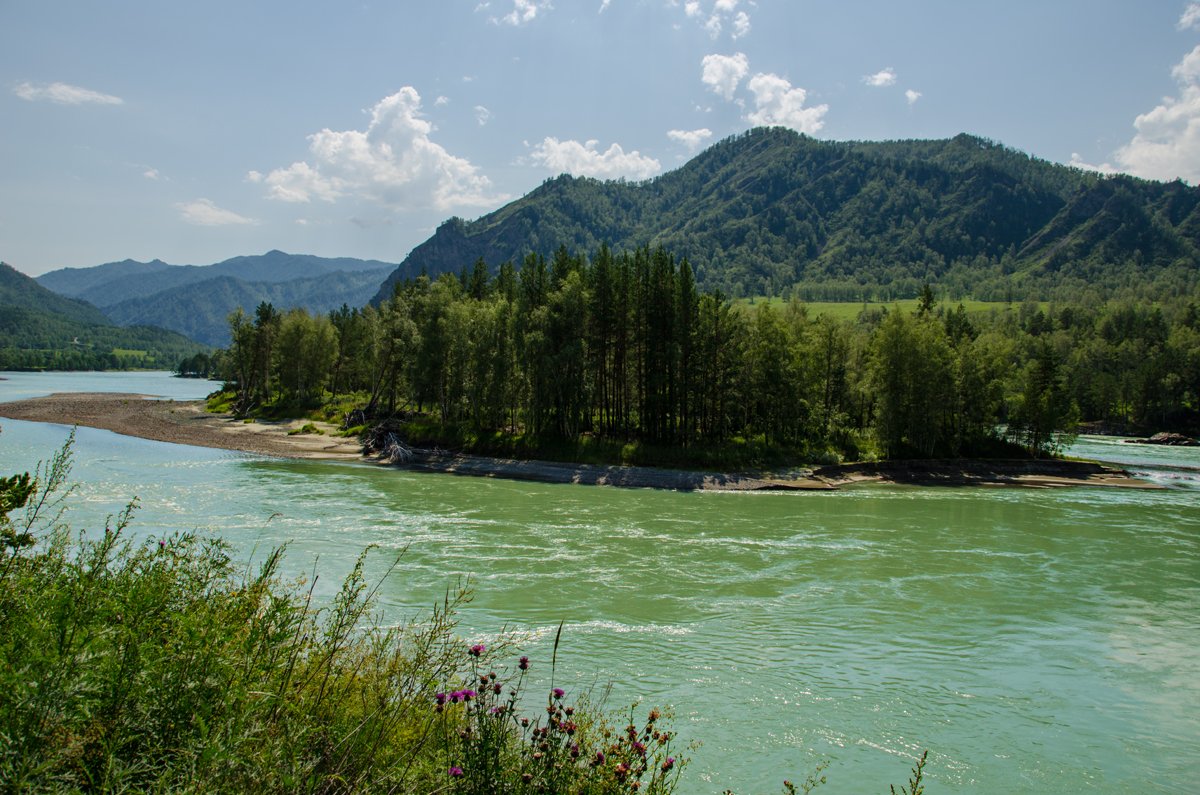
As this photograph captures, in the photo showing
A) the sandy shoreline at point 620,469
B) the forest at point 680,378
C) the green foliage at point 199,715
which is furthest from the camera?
the forest at point 680,378

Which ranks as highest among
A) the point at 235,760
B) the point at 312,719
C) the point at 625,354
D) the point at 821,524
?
the point at 625,354

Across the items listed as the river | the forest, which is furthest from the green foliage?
the forest

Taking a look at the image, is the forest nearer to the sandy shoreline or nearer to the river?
the sandy shoreline

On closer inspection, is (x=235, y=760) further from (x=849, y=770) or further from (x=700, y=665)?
(x=700, y=665)

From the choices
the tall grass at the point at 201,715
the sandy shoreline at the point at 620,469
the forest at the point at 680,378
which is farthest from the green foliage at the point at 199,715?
the forest at the point at 680,378

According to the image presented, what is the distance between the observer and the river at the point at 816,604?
12.3 m

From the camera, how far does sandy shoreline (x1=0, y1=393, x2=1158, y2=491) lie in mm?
46781

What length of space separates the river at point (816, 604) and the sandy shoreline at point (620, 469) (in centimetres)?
403

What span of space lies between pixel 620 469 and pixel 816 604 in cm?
2813

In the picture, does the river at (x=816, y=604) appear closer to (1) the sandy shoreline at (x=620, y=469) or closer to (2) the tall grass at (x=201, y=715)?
(2) the tall grass at (x=201, y=715)

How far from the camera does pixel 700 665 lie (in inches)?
600

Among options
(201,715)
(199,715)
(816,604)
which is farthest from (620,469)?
(199,715)

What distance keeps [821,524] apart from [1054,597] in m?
12.2

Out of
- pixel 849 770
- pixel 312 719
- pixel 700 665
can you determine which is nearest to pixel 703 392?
pixel 700 665
